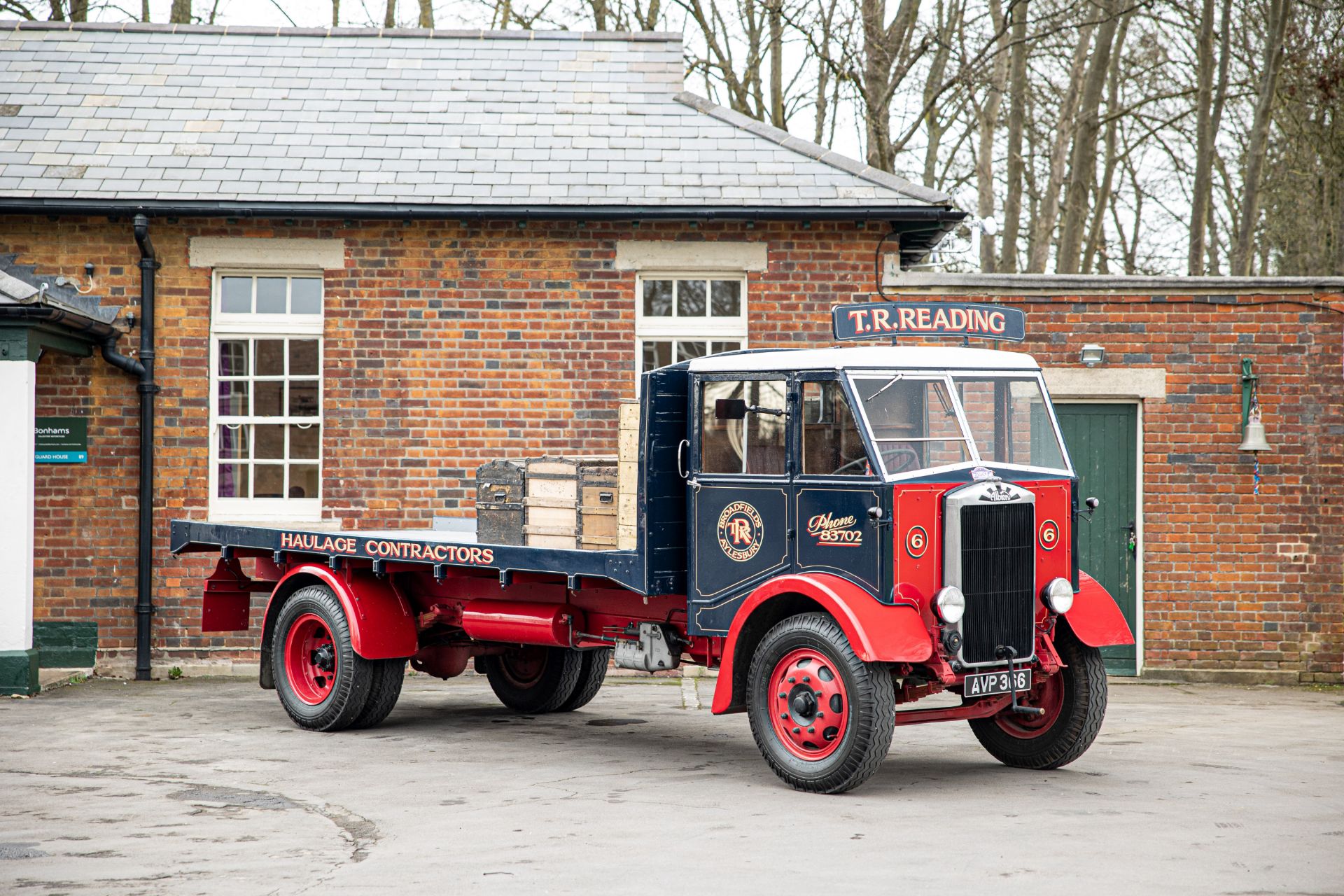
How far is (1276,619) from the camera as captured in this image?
454 inches

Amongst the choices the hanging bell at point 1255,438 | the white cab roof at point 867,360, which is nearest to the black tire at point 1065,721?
the white cab roof at point 867,360

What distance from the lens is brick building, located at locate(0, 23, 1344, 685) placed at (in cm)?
1152

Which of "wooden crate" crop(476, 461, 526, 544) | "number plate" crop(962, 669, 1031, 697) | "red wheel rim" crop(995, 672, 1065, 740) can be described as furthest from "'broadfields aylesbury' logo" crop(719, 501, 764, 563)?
"red wheel rim" crop(995, 672, 1065, 740)

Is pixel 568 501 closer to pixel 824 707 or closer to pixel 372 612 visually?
pixel 372 612

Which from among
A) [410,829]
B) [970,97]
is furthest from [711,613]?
[970,97]

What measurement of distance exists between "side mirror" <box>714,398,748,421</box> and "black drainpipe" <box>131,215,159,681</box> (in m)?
5.94

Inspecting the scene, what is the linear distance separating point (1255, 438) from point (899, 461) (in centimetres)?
548

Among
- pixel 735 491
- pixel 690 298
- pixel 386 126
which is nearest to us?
pixel 735 491

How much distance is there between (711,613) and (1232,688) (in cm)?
578

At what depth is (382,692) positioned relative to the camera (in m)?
9.00

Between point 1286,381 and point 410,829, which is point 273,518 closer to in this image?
point 410,829

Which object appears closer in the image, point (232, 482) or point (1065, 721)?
point (1065, 721)

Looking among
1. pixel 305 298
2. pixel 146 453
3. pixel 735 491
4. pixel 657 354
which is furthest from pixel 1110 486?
pixel 146 453

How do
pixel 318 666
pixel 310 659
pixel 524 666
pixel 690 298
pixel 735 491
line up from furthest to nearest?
pixel 690 298 < pixel 524 666 < pixel 310 659 < pixel 318 666 < pixel 735 491
